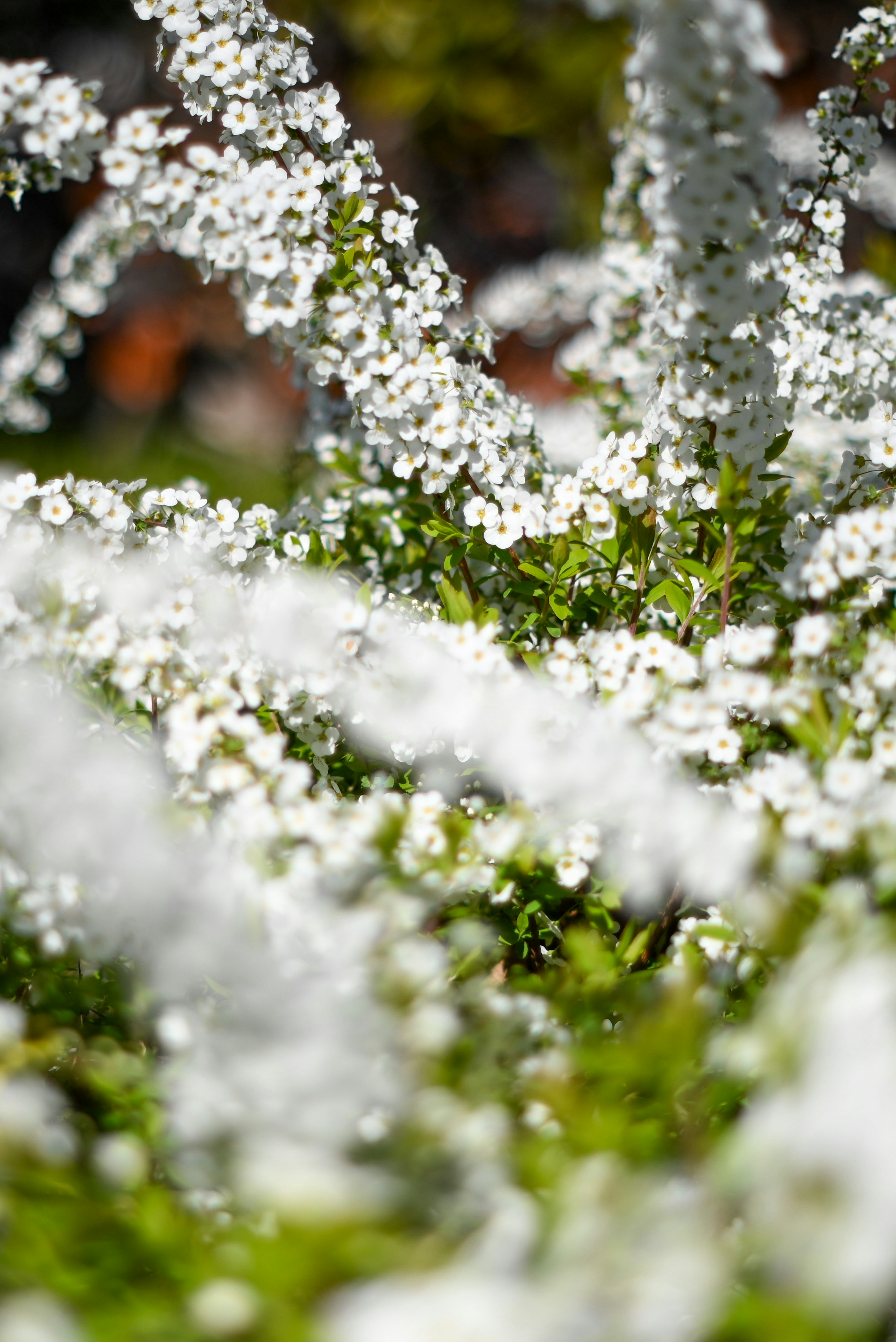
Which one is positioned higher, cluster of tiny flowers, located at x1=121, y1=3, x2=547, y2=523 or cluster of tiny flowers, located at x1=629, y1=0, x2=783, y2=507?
cluster of tiny flowers, located at x1=121, y1=3, x2=547, y2=523

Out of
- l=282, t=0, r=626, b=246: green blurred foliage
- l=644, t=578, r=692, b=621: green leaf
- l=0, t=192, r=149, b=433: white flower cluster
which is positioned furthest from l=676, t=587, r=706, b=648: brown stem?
l=282, t=0, r=626, b=246: green blurred foliage

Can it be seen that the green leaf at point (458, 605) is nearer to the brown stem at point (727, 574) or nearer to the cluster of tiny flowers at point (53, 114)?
the brown stem at point (727, 574)

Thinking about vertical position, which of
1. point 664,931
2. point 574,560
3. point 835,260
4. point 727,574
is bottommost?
point 664,931

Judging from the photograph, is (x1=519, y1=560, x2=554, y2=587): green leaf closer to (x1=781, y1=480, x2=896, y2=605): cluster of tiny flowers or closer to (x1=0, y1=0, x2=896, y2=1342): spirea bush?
(x1=0, y1=0, x2=896, y2=1342): spirea bush

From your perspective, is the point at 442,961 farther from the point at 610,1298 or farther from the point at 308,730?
the point at 308,730

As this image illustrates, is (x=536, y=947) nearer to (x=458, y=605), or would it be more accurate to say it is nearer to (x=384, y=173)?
(x=458, y=605)

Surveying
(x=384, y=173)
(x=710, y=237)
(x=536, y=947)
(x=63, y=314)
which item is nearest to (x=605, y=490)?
(x=710, y=237)
